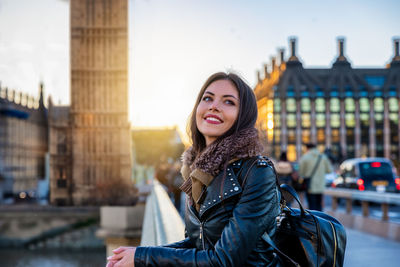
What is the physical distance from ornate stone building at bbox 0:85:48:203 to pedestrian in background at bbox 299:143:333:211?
36.1m

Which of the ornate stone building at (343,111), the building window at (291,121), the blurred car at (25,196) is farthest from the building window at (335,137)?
the blurred car at (25,196)

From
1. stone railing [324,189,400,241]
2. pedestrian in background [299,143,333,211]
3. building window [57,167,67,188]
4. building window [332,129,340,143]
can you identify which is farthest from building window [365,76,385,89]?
pedestrian in background [299,143,333,211]

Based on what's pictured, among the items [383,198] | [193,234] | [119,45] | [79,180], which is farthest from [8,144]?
[193,234]

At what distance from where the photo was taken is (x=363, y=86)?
2758 inches

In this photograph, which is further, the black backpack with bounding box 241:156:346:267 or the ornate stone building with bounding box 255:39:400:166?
the ornate stone building with bounding box 255:39:400:166

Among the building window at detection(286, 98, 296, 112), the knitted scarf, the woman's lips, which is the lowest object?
the knitted scarf

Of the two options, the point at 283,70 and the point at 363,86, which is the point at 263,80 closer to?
the point at 283,70

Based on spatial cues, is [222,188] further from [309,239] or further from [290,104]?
[290,104]

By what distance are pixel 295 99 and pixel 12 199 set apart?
45.5 meters

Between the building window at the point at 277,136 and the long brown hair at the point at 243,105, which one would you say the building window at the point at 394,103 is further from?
the long brown hair at the point at 243,105

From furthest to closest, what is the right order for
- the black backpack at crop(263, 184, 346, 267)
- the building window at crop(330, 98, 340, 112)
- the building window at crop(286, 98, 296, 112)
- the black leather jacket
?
the building window at crop(330, 98, 340, 112) < the building window at crop(286, 98, 296, 112) < the black backpack at crop(263, 184, 346, 267) < the black leather jacket

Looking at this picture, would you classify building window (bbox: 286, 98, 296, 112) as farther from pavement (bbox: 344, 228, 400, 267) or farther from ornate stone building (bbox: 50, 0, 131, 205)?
pavement (bbox: 344, 228, 400, 267)

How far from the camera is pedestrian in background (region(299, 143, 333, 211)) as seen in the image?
7.72 meters

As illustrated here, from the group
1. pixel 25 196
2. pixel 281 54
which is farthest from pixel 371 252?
pixel 281 54
